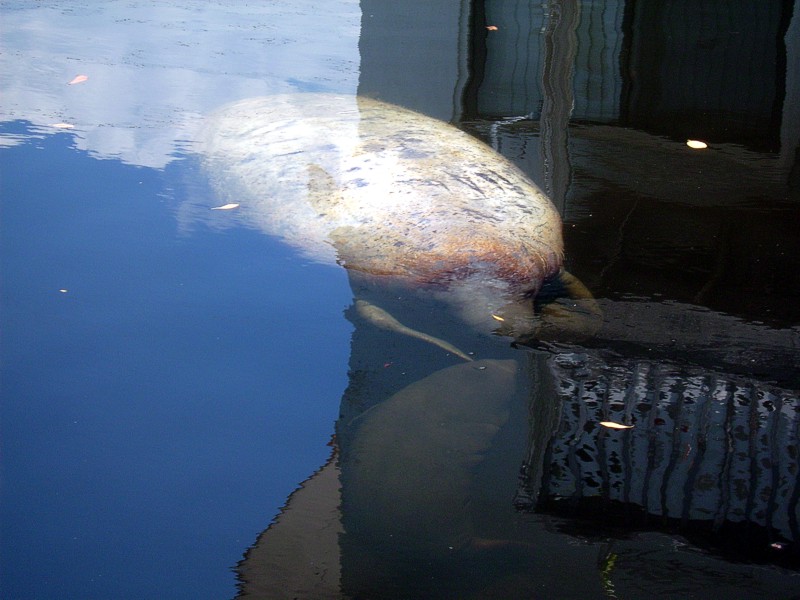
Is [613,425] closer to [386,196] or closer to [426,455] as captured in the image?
[426,455]

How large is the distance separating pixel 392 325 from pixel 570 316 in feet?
2.20

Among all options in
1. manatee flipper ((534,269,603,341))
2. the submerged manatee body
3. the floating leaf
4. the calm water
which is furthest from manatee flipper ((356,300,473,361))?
the floating leaf

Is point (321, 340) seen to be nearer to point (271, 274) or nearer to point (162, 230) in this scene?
point (271, 274)

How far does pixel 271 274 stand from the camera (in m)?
2.77

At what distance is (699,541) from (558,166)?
2676mm

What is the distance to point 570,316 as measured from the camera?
267 cm

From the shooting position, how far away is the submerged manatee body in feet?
9.18

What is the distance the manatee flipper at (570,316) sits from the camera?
257 cm

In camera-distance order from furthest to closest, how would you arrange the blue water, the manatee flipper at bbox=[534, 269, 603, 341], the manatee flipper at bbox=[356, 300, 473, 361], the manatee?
→ the manatee flipper at bbox=[534, 269, 603, 341]
the manatee flipper at bbox=[356, 300, 473, 361]
the manatee
the blue water

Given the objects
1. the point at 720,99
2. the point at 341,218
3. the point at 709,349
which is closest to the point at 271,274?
the point at 341,218


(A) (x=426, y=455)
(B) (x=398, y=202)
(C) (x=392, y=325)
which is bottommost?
(A) (x=426, y=455)

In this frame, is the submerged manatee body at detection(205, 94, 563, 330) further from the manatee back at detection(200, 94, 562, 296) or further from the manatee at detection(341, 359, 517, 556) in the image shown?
the manatee at detection(341, 359, 517, 556)

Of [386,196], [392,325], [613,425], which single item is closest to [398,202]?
[386,196]

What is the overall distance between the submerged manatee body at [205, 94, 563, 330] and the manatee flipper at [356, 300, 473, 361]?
0.20m
